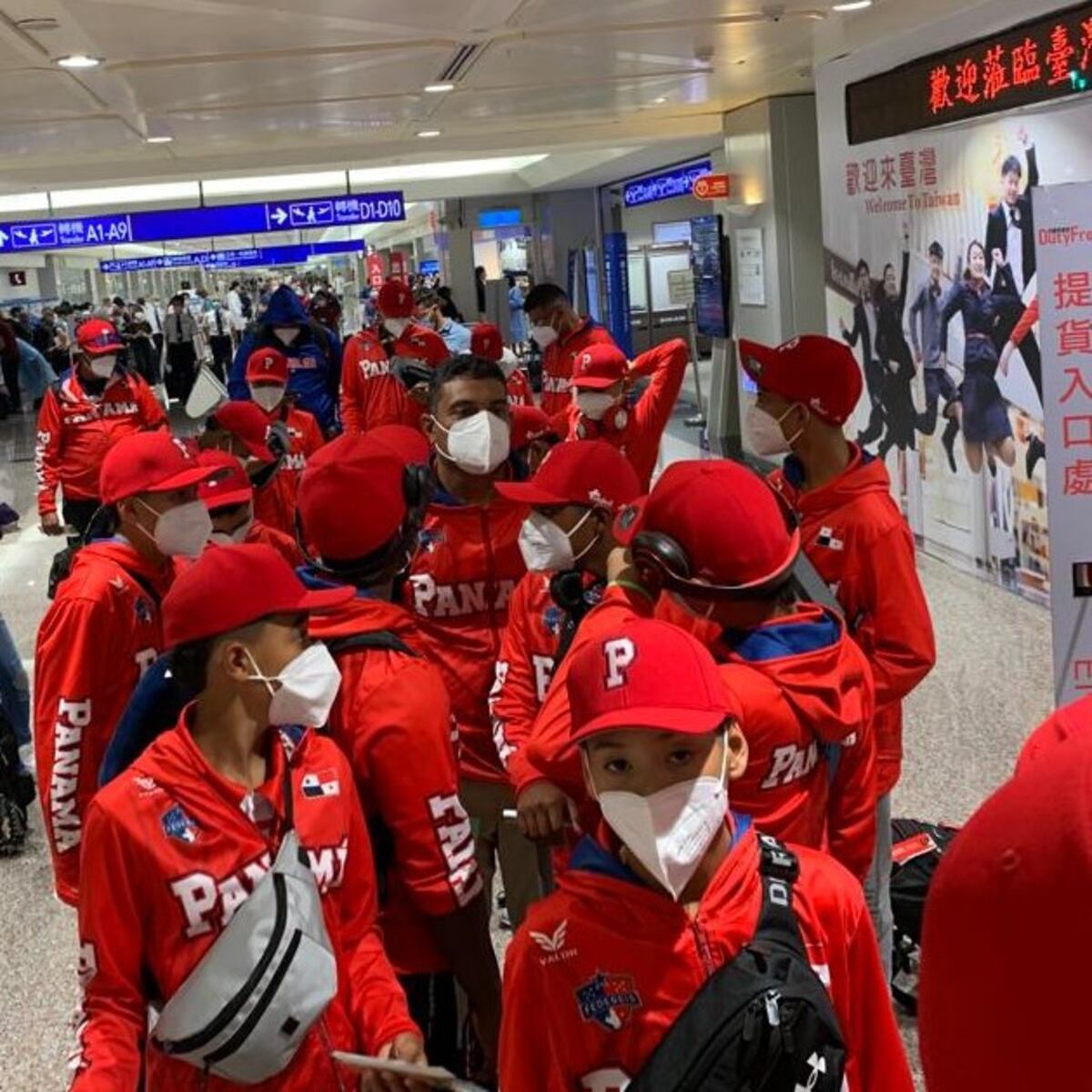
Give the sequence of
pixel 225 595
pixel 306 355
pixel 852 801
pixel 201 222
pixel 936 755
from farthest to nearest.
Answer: pixel 201 222 → pixel 306 355 → pixel 936 755 → pixel 852 801 → pixel 225 595

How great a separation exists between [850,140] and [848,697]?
754cm

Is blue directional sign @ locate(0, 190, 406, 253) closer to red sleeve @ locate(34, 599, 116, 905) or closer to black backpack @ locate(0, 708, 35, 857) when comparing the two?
black backpack @ locate(0, 708, 35, 857)

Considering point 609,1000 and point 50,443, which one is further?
point 50,443

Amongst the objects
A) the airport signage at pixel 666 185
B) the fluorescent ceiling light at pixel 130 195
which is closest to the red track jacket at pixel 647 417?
the airport signage at pixel 666 185

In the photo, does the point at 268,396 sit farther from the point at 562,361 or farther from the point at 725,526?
the point at 725,526

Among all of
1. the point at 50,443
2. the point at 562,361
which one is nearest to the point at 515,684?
the point at 562,361

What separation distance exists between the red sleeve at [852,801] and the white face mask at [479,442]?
1.44 m

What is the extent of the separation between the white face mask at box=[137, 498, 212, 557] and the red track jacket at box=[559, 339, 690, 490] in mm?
2730

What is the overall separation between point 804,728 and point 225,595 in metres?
0.92

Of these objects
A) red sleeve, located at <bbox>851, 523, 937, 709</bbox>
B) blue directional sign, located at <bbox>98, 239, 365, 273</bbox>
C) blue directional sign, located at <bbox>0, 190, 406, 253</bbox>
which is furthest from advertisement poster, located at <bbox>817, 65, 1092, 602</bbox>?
blue directional sign, located at <bbox>98, 239, 365, 273</bbox>

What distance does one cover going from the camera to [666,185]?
18359 mm

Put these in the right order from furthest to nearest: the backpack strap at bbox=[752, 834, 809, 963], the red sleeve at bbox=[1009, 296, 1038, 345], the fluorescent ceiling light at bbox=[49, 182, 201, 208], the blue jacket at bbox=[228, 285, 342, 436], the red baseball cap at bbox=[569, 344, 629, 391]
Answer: the fluorescent ceiling light at bbox=[49, 182, 201, 208]
the blue jacket at bbox=[228, 285, 342, 436]
the red sleeve at bbox=[1009, 296, 1038, 345]
the red baseball cap at bbox=[569, 344, 629, 391]
the backpack strap at bbox=[752, 834, 809, 963]

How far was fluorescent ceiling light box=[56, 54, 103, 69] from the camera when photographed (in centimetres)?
627

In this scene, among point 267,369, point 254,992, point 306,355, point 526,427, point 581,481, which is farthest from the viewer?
point 306,355
